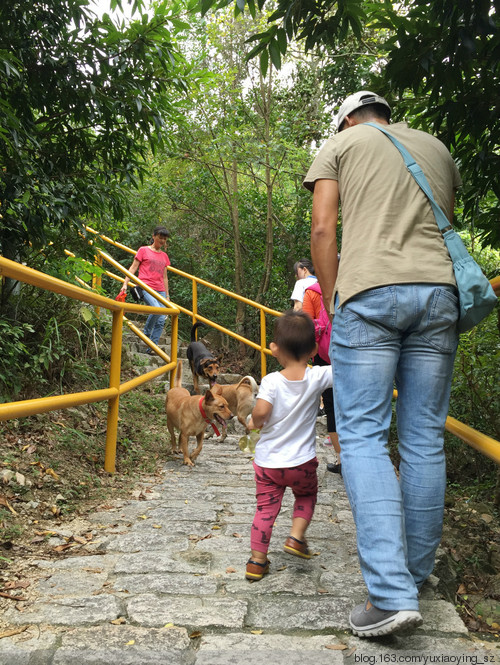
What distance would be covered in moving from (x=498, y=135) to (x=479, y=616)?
268 cm

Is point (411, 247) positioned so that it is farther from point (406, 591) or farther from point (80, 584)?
point (80, 584)

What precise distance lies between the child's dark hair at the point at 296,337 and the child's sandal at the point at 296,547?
851 mm

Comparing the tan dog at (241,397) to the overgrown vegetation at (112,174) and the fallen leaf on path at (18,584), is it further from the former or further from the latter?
the fallen leaf on path at (18,584)

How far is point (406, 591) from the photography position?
1917 mm

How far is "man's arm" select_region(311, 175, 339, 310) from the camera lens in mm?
2330

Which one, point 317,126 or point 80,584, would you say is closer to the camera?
point 80,584

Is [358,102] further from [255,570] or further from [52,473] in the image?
[52,473]

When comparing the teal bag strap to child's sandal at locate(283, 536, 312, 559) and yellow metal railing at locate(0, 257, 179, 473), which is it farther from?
yellow metal railing at locate(0, 257, 179, 473)

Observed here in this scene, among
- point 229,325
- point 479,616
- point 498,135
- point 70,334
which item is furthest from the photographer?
point 229,325

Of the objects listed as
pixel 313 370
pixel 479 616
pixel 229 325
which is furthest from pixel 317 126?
pixel 479 616

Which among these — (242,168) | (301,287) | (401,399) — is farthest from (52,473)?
(242,168)

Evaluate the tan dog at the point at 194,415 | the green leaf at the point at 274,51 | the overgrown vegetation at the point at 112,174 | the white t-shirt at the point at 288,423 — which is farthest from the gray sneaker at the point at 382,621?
the tan dog at the point at 194,415

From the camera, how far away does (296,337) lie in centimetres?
291

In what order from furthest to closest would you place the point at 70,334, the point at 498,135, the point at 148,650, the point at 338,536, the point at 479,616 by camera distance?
the point at 70,334 < the point at 498,135 < the point at 338,536 < the point at 479,616 < the point at 148,650
